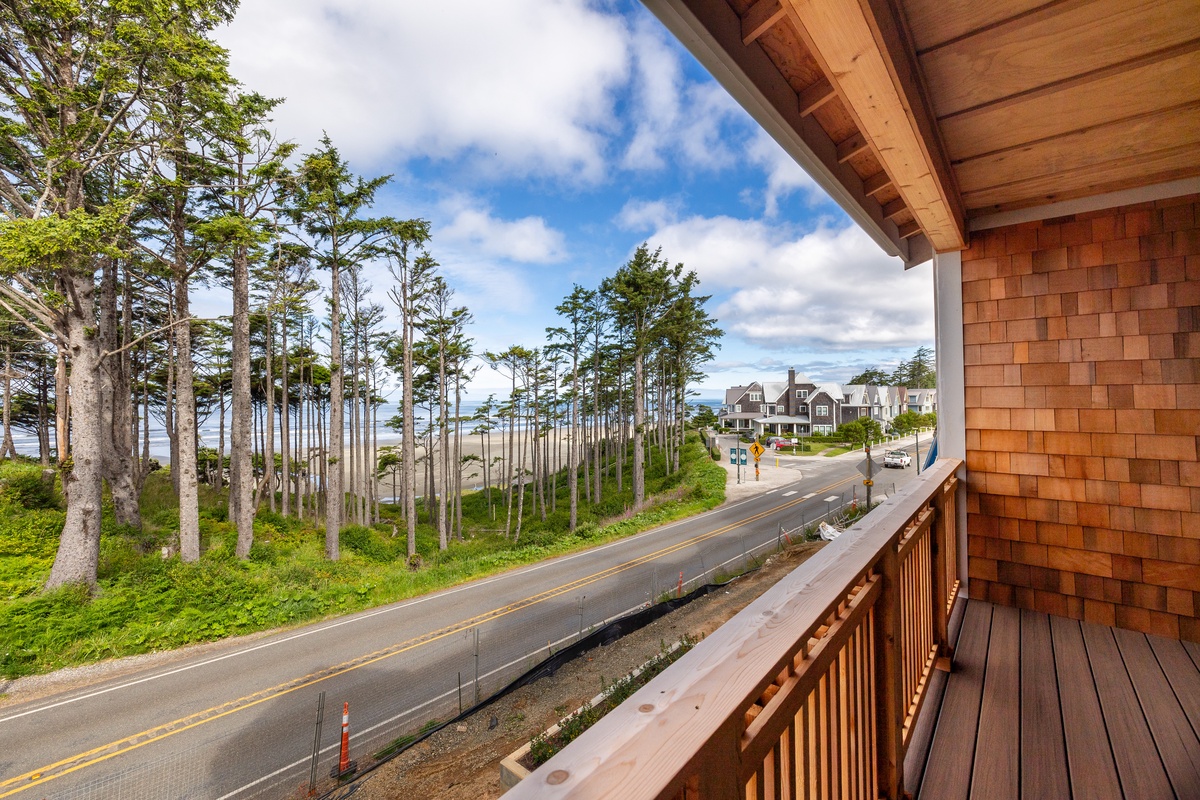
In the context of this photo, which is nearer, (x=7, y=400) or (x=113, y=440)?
(x=113, y=440)

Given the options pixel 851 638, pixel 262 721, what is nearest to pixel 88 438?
pixel 262 721

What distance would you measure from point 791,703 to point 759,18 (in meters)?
1.61

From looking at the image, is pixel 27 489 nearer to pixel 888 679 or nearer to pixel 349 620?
pixel 349 620

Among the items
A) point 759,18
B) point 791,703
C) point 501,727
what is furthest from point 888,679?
point 501,727

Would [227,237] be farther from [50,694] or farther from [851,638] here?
[851,638]

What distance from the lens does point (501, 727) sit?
14.4 feet

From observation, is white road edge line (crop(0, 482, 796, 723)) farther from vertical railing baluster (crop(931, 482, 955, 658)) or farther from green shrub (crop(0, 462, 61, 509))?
vertical railing baluster (crop(931, 482, 955, 658))

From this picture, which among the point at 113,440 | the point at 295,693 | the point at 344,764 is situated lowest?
the point at 295,693

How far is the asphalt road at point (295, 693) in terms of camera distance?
4109 millimetres

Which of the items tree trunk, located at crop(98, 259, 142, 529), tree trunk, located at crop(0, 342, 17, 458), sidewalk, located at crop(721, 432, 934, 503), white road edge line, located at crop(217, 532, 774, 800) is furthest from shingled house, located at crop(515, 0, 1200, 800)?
tree trunk, located at crop(0, 342, 17, 458)

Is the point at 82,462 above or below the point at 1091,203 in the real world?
below

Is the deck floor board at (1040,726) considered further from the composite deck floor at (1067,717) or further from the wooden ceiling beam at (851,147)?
the wooden ceiling beam at (851,147)

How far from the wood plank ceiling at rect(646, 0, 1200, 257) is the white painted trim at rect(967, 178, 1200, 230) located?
0.22 feet

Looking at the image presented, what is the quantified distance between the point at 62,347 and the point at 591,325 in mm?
13265
